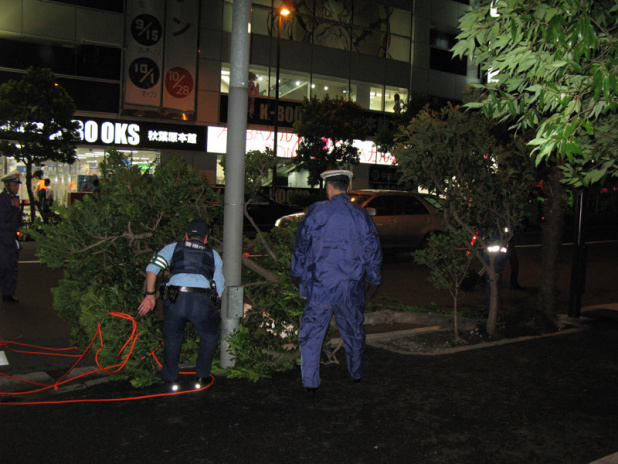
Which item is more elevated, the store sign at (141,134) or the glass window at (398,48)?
the glass window at (398,48)

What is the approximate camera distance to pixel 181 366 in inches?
220

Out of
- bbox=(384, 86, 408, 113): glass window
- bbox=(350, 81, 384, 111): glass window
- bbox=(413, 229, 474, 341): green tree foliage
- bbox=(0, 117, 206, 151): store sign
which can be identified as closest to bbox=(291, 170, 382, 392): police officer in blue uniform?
bbox=(413, 229, 474, 341): green tree foliage

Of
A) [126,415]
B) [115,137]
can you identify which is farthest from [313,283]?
[115,137]

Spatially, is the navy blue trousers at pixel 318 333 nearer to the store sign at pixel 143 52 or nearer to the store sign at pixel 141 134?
the store sign at pixel 141 134

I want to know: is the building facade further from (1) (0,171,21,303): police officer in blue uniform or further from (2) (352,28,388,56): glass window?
(1) (0,171,21,303): police officer in blue uniform

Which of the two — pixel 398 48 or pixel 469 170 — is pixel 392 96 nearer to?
pixel 398 48

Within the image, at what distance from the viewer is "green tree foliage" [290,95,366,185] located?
23.4 metres

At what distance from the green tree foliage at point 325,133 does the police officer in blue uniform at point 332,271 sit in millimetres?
18840

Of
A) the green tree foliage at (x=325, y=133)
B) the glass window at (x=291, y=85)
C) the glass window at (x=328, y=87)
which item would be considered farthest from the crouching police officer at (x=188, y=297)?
the glass window at (x=328, y=87)

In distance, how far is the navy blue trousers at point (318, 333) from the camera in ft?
15.9

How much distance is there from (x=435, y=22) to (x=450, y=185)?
28440 millimetres

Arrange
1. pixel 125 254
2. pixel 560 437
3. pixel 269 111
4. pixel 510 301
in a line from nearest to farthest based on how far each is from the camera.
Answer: pixel 560 437 < pixel 125 254 < pixel 510 301 < pixel 269 111

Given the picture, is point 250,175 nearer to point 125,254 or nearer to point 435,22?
point 125,254

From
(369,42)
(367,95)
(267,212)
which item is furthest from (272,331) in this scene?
(369,42)
